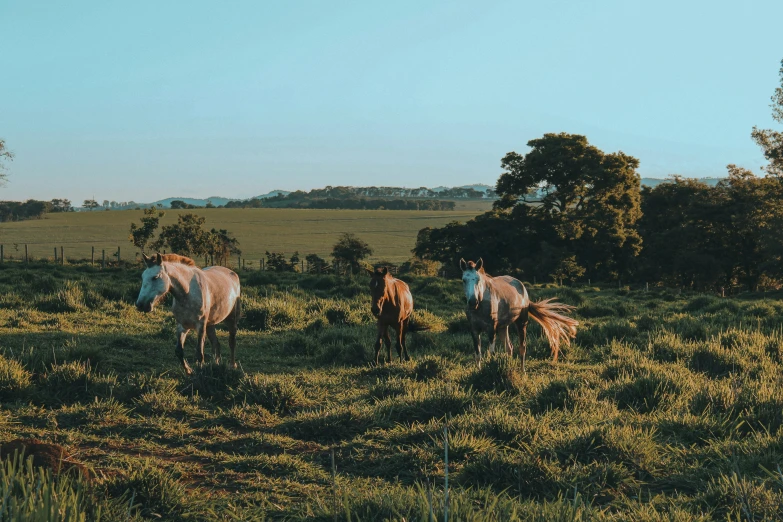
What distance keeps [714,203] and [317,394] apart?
41.7m

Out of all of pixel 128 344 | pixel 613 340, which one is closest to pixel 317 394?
pixel 128 344

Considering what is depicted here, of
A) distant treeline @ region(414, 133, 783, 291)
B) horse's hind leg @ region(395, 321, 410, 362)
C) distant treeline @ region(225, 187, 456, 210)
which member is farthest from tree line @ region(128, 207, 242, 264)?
distant treeline @ region(225, 187, 456, 210)

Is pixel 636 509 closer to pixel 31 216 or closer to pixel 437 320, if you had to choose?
pixel 437 320

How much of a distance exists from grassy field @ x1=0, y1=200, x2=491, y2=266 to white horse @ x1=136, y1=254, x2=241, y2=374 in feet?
176

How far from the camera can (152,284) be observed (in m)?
8.88

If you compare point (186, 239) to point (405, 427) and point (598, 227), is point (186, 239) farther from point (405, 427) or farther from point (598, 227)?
point (405, 427)

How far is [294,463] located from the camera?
232 inches

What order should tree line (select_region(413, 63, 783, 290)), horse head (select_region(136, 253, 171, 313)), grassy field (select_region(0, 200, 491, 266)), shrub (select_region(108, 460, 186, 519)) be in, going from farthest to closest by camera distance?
grassy field (select_region(0, 200, 491, 266)) < tree line (select_region(413, 63, 783, 290)) < horse head (select_region(136, 253, 171, 313)) < shrub (select_region(108, 460, 186, 519))

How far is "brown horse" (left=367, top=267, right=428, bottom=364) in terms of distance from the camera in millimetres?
11273

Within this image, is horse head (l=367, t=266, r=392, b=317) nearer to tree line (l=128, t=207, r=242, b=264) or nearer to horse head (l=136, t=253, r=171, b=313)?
horse head (l=136, t=253, r=171, b=313)

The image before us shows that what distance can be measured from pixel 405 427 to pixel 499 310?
4.33m

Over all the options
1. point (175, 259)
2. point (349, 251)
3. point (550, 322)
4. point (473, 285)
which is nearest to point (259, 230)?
point (349, 251)

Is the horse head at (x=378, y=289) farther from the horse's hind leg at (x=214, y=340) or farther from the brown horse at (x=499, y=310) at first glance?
the horse's hind leg at (x=214, y=340)

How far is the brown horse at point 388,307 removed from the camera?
11.3 metres
